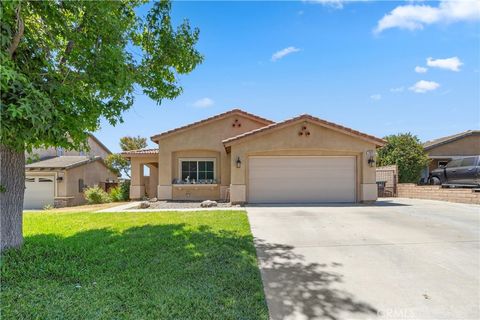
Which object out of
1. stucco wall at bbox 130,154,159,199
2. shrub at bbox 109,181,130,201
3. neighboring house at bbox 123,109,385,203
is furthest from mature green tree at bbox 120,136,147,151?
neighboring house at bbox 123,109,385,203

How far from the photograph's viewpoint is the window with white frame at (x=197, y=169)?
54.2 feet

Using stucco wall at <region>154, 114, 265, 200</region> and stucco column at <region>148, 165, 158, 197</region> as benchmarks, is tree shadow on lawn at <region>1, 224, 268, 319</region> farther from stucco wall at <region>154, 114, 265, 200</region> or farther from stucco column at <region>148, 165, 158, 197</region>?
stucco column at <region>148, 165, 158, 197</region>

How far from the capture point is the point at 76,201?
69.5ft

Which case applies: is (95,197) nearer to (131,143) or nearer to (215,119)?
(215,119)

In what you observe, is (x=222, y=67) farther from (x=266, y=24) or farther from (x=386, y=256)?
(x=386, y=256)

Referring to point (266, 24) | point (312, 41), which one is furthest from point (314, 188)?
point (266, 24)

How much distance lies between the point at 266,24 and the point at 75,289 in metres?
10.6

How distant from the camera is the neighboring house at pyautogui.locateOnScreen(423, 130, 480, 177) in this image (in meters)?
23.7

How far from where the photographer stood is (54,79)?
500 centimetres

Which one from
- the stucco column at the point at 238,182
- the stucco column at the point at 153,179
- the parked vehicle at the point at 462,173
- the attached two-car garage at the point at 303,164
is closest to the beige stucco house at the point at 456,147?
the parked vehicle at the point at 462,173

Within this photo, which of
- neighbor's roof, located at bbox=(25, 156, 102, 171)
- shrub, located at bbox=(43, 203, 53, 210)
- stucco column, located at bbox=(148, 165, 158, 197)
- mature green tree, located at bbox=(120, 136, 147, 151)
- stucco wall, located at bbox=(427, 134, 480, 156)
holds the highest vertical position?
mature green tree, located at bbox=(120, 136, 147, 151)

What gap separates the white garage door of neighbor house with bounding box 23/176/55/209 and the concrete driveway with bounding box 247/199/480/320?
18.6 m

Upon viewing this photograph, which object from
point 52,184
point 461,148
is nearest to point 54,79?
point 52,184

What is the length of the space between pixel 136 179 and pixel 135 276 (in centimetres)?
1448
